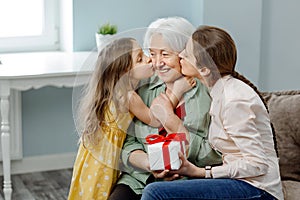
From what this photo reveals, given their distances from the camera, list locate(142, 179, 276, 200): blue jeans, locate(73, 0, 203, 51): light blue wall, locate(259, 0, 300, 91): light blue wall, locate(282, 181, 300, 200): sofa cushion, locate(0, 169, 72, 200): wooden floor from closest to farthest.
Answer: locate(142, 179, 276, 200): blue jeans → locate(282, 181, 300, 200): sofa cushion → locate(0, 169, 72, 200): wooden floor → locate(73, 0, 203, 51): light blue wall → locate(259, 0, 300, 91): light blue wall

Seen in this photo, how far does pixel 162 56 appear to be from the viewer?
2.35 meters

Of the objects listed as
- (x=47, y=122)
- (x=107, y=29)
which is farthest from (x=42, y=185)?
(x=107, y=29)

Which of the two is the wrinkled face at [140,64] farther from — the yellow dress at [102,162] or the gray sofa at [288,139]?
the gray sofa at [288,139]

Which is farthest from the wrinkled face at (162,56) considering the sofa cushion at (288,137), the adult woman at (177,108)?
the sofa cushion at (288,137)

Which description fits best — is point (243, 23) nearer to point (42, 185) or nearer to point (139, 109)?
point (42, 185)

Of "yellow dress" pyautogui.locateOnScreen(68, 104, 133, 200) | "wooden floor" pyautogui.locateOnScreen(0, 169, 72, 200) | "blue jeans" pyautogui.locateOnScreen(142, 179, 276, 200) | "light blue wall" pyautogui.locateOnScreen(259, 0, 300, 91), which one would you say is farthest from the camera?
"light blue wall" pyautogui.locateOnScreen(259, 0, 300, 91)

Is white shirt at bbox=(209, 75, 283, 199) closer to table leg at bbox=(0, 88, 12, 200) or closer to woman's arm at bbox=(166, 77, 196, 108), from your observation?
woman's arm at bbox=(166, 77, 196, 108)

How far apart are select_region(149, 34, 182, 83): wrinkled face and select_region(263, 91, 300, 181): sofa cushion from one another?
63 centimetres

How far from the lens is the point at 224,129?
2.35 meters

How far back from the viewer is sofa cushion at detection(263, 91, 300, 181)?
9.15 feet

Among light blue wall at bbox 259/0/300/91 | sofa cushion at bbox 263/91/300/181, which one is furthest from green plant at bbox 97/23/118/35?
sofa cushion at bbox 263/91/300/181

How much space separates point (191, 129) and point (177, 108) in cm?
8

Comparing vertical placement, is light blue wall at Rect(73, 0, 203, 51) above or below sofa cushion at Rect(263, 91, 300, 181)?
above

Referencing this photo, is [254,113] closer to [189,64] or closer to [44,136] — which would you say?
[189,64]
